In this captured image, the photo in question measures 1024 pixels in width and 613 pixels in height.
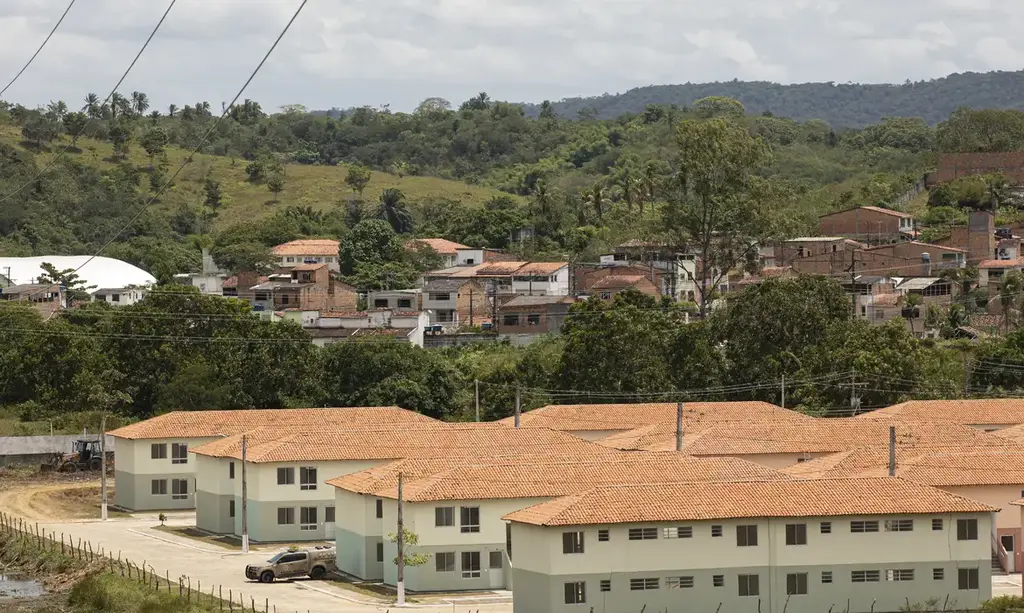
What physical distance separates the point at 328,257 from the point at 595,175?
220 feet

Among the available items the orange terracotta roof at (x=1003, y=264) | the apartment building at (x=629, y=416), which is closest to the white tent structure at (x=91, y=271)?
the apartment building at (x=629, y=416)

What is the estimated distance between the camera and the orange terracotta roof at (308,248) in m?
133

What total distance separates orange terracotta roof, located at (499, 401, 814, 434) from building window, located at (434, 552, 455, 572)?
22.9m

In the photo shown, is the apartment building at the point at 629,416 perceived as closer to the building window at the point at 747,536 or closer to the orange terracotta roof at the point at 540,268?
the building window at the point at 747,536

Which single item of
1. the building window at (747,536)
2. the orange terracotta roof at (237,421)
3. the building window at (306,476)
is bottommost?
the building window at (306,476)

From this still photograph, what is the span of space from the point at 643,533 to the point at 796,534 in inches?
168

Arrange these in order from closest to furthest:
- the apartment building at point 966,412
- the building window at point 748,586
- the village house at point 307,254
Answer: the building window at point 748,586 < the apartment building at point 966,412 < the village house at point 307,254

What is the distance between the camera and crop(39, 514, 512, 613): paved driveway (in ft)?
149

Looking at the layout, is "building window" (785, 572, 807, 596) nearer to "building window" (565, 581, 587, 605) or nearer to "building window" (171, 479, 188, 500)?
"building window" (565, 581, 587, 605)

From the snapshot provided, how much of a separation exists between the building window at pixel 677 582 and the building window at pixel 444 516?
26.7 feet

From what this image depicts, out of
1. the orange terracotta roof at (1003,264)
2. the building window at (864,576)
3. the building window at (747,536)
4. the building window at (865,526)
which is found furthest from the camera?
the orange terracotta roof at (1003,264)

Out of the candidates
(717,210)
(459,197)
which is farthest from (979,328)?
(459,197)

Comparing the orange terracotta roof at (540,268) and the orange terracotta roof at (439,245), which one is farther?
the orange terracotta roof at (439,245)

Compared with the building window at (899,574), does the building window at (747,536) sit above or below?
above
